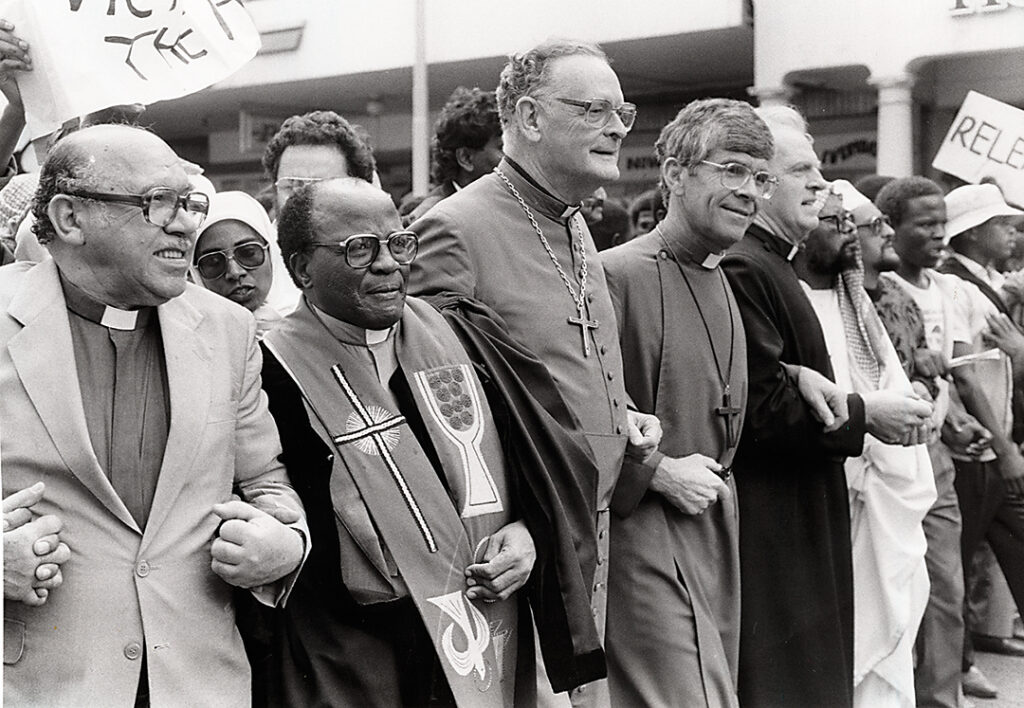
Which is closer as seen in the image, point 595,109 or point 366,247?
point 366,247

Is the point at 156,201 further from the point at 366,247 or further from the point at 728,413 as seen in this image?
the point at 728,413

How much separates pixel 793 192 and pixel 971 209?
2524 mm

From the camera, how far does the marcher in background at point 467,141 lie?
5434 mm

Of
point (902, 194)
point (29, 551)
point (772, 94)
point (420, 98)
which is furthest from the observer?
point (772, 94)

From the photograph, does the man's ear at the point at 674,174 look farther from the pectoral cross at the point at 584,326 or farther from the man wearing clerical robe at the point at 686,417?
the pectoral cross at the point at 584,326

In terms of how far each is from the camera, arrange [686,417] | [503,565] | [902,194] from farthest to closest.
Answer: [902,194] → [686,417] → [503,565]

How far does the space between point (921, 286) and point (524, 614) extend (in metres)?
3.79

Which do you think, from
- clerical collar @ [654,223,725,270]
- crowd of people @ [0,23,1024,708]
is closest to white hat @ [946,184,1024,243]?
crowd of people @ [0,23,1024,708]

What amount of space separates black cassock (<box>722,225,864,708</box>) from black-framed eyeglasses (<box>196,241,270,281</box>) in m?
1.64

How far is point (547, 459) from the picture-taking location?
3508 millimetres

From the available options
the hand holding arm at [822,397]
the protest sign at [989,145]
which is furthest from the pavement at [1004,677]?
the hand holding arm at [822,397]

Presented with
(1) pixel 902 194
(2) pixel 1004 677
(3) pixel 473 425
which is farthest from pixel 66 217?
(2) pixel 1004 677

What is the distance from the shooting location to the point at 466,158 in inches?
216

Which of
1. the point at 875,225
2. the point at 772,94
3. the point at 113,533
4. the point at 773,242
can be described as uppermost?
the point at 113,533
